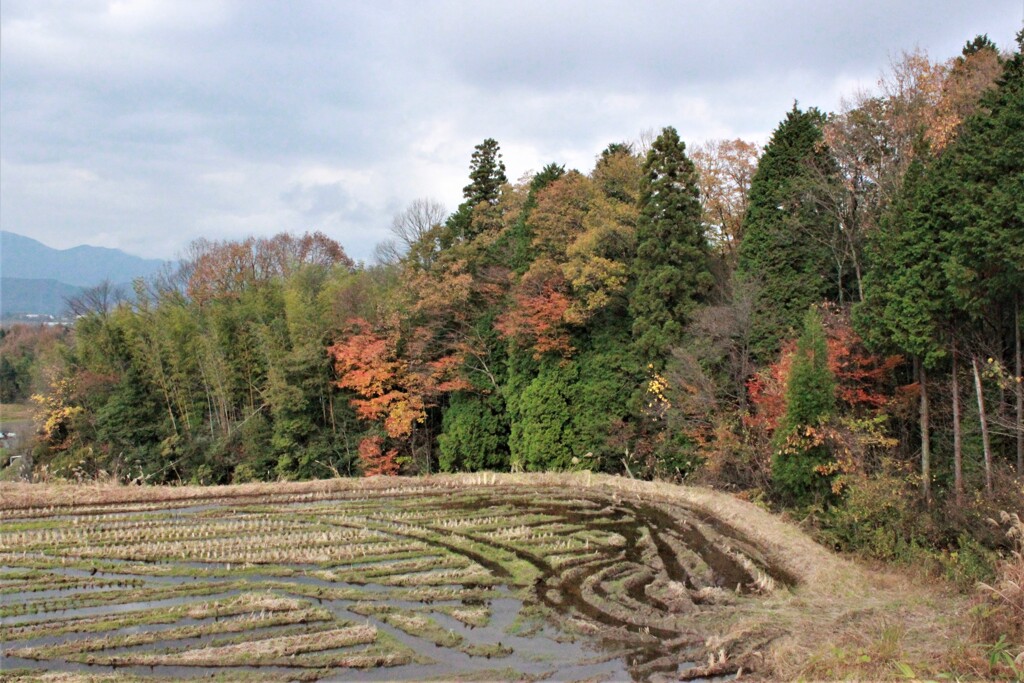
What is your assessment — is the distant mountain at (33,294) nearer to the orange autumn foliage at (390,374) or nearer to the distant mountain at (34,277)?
the distant mountain at (34,277)

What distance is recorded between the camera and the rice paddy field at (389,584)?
9789mm

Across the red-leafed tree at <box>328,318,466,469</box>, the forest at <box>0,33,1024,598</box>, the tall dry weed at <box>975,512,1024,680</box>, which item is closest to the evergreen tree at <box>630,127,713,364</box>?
the forest at <box>0,33,1024,598</box>

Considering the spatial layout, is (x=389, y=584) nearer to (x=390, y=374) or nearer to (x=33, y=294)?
(x=390, y=374)

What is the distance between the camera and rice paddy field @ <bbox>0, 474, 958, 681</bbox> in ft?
32.1

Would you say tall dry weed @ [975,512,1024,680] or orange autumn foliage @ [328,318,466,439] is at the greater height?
orange autumn foliage @ [328,318,466,439]

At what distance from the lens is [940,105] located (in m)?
17.2

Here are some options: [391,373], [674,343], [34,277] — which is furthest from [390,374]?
[34,277]

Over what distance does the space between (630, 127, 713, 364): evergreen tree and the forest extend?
0.09 metres

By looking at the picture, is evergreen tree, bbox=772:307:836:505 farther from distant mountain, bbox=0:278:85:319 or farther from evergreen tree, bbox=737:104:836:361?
distant mountain, bbox=0:278:85:319

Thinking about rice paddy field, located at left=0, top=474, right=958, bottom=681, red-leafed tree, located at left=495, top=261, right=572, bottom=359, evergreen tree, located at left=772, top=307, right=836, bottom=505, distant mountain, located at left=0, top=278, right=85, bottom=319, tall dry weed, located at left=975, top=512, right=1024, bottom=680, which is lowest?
rice paddy field, located at left=0, top=474, right=958, bottom=681

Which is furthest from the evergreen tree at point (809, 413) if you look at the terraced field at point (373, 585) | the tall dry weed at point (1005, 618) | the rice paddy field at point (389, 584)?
the tall dry weed at point (1005, 618)

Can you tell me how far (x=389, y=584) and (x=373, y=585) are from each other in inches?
11.8

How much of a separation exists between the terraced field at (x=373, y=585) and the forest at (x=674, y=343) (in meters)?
3.49

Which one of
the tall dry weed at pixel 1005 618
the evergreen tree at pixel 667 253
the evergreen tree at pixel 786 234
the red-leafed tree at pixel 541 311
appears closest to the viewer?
the tall dry weed at pixel 1005 618
